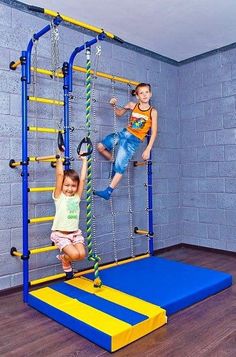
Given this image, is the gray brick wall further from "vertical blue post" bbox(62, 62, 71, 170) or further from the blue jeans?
"vertical blue post" bbox(62, 62, 71, 170)

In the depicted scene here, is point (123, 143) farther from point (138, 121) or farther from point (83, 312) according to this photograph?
point (83, 312)

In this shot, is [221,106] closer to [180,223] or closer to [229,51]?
[229,51]

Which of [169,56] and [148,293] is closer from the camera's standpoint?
[148,293]

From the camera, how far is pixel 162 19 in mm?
3418

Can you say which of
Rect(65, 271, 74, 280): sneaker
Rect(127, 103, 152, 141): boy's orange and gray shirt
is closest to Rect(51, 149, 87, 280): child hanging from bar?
Rect(65, 271, 74, 280): sneaker

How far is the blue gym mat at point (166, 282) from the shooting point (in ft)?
8.27

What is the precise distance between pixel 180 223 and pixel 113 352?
2.95m

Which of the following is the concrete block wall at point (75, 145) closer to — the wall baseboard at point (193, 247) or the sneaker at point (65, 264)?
the wall baseboard at point (193, 247)

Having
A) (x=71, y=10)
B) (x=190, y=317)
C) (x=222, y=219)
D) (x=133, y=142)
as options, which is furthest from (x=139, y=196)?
(x=71, y=10)

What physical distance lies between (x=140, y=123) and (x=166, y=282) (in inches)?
64.0

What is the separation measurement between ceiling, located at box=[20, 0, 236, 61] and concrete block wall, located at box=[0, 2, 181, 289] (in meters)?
0.22

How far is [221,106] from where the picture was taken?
4.27m

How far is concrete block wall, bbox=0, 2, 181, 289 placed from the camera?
9.71 feet

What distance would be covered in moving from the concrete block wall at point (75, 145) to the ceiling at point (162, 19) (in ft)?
0.73
